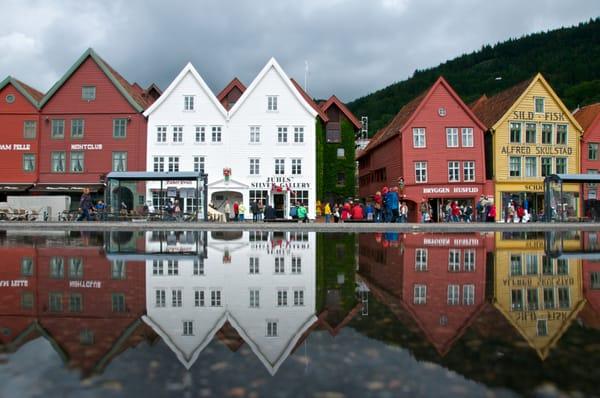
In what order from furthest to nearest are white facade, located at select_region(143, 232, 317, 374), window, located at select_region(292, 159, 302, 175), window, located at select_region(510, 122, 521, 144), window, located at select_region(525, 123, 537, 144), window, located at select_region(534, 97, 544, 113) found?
window, located at select_region(534, 97, 544, 113) → window, located at select_region(525, 123, 537, 144) → window, located at select_region(510, 122, 521, 144) → window, located at select_region(292, 159, 302, 175) → white facade, located at select_region(143, 232, 317, 374)

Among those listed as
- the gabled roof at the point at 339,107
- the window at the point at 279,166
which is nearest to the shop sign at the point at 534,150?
the gabled roof at the point at 339,107

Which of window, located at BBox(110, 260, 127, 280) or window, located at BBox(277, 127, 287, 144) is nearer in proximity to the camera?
window, located at BBox(110, 260, 127, 280)

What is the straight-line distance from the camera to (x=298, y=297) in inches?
242

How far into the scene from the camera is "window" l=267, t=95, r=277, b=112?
144ft

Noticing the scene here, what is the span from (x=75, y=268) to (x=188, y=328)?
5140 millimetres

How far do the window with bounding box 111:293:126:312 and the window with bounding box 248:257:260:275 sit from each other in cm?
253

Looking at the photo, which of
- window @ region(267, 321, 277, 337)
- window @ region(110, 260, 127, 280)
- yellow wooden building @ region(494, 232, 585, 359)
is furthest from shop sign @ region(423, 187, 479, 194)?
window @ region(267, 321, 277, 337)

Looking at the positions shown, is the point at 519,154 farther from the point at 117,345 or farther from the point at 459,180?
the point at 117,345

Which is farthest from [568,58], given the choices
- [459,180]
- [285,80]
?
[285,80]

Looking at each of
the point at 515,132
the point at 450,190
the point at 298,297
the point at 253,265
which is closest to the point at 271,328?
the point at 298,297

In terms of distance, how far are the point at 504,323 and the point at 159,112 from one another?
139ft

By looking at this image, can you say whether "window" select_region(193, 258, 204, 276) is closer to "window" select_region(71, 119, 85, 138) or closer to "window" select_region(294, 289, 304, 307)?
"window" select_region(294, 289, 304, 307)

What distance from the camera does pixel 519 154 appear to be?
4653 cm

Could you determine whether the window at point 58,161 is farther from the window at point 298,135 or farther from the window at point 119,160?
the window at point 298,135
